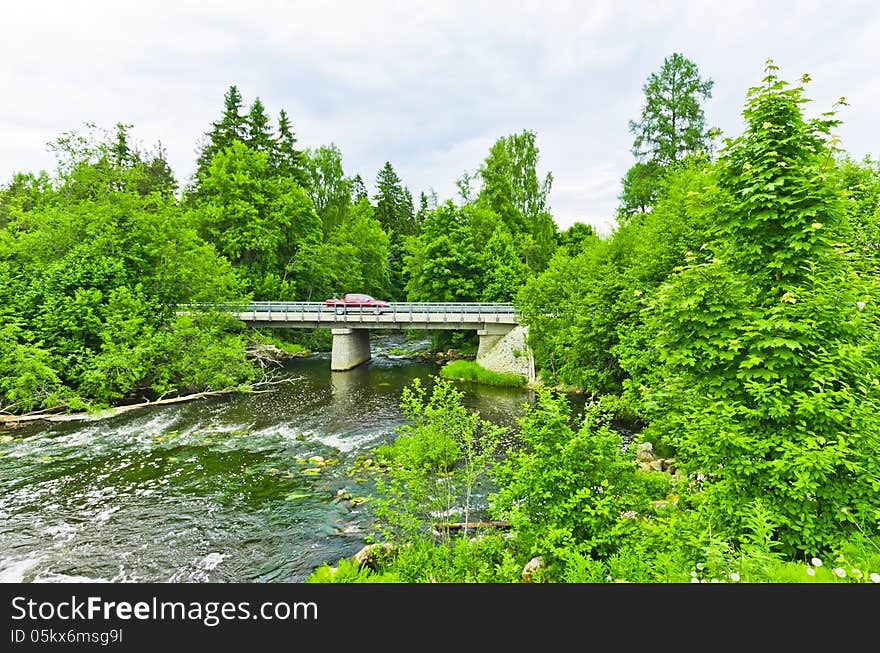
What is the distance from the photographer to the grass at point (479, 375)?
25.8 metres

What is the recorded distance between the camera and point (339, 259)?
39.9 metres

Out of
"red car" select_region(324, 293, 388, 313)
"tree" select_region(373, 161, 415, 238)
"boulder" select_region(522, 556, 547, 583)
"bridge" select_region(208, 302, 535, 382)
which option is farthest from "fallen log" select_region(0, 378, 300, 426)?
"tree" select_region(373, 161, 415, 238)

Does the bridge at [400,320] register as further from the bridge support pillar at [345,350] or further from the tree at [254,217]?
the tree at [254,217]

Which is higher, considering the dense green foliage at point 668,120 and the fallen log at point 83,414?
the dense green foliage at point 668,120

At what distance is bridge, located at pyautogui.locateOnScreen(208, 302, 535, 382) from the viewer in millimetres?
28391

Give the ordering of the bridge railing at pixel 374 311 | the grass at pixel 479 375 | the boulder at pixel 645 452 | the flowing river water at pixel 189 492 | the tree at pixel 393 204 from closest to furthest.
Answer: the flowing river water at pixel 189 492 → the boulder at pixel 645 452 → the grass at pixel 479 375 → the bridge railing at pixel 374 311 → the tree at pixel 393 204

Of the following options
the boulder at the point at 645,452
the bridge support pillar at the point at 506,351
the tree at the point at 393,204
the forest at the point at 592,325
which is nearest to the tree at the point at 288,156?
the forest at the point at 592,325

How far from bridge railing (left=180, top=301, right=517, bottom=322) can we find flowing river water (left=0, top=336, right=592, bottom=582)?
10.1 meters

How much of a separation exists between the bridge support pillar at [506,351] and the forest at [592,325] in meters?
1.29

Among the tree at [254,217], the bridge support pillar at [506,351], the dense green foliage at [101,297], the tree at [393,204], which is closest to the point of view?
the dense green foliage at [101,297]

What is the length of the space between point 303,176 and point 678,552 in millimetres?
48261

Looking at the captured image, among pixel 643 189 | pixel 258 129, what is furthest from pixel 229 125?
pixel 643 189
